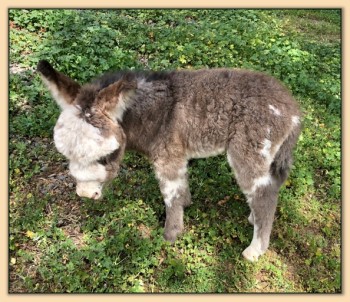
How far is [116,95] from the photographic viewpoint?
366 centimetres

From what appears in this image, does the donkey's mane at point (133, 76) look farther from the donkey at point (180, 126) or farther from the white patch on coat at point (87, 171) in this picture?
the white patch on coat at point (87, 171)

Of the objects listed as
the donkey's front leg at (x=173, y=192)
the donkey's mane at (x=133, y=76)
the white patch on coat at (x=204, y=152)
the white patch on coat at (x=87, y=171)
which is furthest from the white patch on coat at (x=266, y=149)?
the white patch on coat at (x=87, y=171)

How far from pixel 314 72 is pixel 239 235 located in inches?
184

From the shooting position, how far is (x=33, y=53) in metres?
7.16

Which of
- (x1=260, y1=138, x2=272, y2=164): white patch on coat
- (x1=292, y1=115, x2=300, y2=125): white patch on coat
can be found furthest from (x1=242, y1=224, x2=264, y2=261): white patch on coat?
(x1=292, y1=115, x2=300, y2=125): white patch on coat

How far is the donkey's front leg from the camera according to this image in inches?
167

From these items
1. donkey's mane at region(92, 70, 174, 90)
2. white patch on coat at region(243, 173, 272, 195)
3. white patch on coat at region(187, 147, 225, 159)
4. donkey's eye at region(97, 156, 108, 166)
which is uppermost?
donkey's mane at region(92, 70, 174, 90)

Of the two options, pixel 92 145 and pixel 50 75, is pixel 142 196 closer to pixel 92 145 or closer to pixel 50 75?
pixel 92 145

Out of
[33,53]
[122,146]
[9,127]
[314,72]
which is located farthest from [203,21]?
[122,146]

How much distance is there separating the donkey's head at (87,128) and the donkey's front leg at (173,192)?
0.65 meters

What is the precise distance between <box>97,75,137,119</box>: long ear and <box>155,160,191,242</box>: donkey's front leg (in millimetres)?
888

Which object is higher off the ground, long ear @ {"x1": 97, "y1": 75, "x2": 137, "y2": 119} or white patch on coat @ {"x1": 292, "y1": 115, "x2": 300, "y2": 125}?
long ear @ {"x1": 97, "y1": 75, "x2": 137, "y2": 119}

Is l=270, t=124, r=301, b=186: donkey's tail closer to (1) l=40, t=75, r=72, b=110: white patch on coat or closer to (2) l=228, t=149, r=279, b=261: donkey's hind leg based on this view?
(2) l=228, t=149, r=279, b=261: donkey's hind leg

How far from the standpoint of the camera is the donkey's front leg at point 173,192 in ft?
14.0
